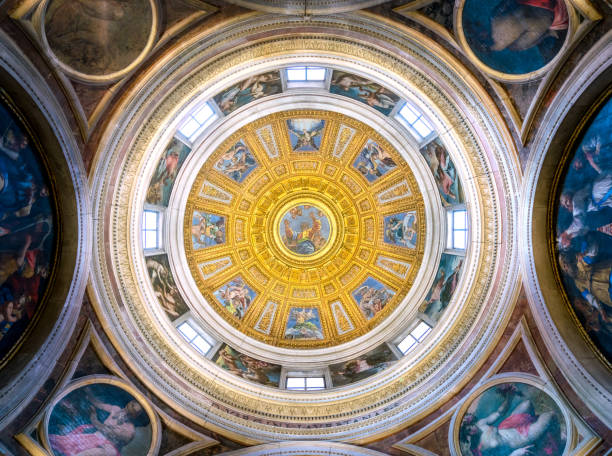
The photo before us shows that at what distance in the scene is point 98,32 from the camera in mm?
10688

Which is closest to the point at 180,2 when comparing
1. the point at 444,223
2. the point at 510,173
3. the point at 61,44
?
the point at 61,44

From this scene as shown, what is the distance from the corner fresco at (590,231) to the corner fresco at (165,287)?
11.9 meters

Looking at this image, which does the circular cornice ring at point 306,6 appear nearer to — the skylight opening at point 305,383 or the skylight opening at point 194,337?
the skylight opening at point 194,337

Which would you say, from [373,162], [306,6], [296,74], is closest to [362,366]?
[373,162]

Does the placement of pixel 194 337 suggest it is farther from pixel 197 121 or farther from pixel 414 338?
pixel 414 338

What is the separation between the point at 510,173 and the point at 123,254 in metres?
10.8

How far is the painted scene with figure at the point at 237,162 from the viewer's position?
18.3 metres

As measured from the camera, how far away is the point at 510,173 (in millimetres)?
12172

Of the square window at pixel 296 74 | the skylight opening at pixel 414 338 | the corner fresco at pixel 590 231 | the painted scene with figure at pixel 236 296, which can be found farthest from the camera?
the painted scene with figure at pixel 236 296

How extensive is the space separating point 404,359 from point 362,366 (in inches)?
89.5

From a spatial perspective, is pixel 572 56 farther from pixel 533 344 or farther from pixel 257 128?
Result: pixel 257 128

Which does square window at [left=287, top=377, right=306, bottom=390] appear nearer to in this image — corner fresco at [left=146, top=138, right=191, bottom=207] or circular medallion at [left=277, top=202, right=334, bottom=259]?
circular medallion at [left=277, top=202, right=334, bottom=259]

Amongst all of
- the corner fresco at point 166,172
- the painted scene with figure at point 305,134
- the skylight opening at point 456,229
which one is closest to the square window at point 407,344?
the skylight opening at point 456,229

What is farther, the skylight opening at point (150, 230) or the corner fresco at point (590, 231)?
the skylight opening at point (150, 230)
